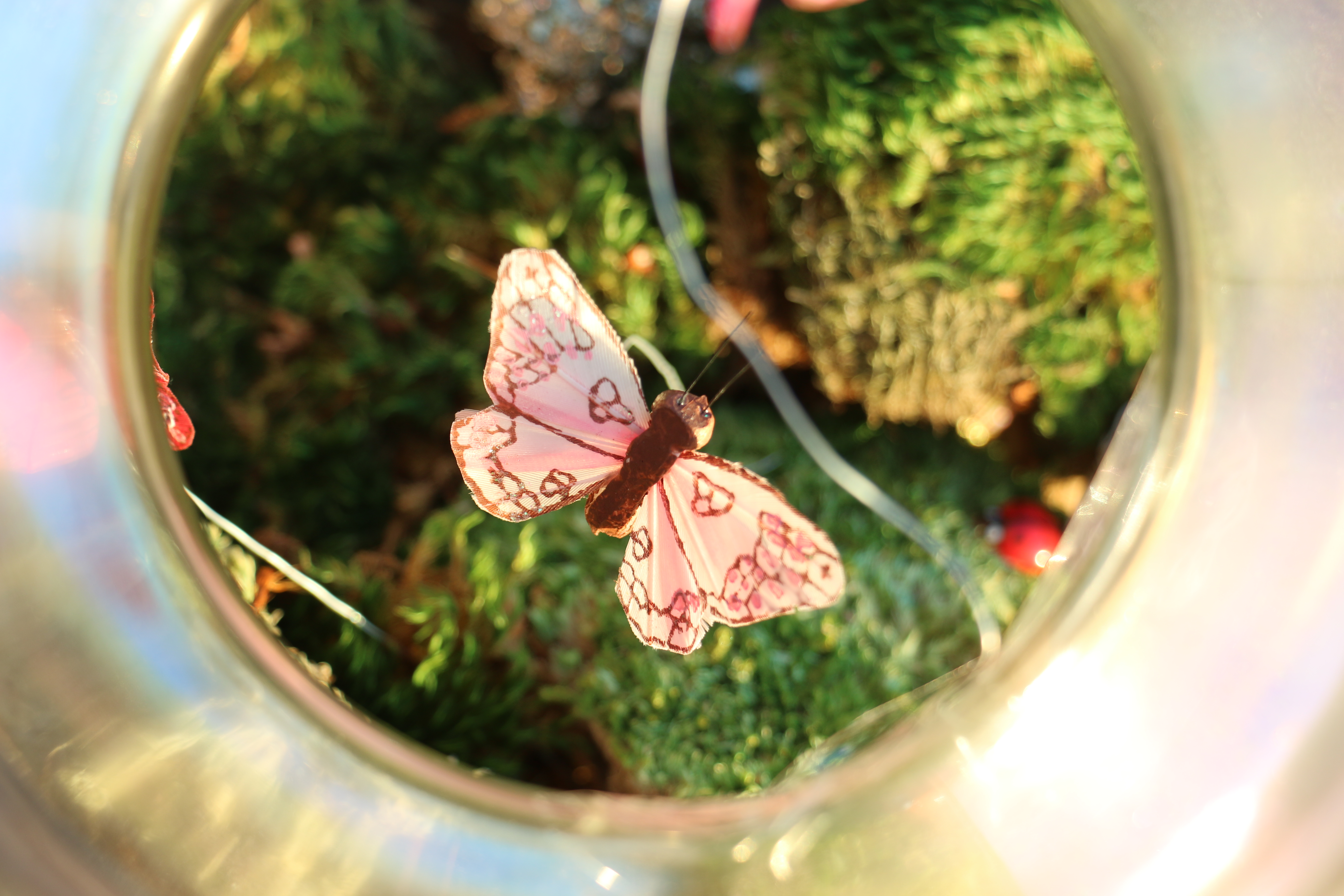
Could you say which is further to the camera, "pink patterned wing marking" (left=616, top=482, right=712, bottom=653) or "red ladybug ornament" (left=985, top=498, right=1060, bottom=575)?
"red ladybug ornament" (left=985, top=498, right=1060, bottom=575)

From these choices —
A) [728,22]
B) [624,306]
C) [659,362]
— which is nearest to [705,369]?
[659,362]

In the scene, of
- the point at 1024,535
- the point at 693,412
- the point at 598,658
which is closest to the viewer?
the point at 693,412

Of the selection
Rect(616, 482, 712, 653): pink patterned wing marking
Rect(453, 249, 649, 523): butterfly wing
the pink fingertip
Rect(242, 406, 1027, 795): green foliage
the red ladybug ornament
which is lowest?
the red ladybug ornament

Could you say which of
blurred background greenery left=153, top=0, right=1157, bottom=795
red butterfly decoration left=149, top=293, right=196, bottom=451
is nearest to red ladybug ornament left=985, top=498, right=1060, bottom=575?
blurred background greenery left=153, top=0, right=1157, bottom=795

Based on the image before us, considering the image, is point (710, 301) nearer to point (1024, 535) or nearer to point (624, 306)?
point (624, 306)

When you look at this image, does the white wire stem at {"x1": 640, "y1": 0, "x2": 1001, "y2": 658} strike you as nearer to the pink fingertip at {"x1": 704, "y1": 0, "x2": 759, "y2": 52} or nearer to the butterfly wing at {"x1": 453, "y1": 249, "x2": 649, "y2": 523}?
the pink fingertip at {"x1": 704, "y1": 0, "x2": 759, "y2": 52}

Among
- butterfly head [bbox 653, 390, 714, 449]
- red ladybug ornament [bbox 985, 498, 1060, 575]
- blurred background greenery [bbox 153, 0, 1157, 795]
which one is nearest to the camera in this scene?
butterfly head [bbox 653, 390, 714, 449]

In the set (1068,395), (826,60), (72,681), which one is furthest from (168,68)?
(1068,395)

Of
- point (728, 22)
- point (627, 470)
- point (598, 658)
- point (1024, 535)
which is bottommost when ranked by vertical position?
point (1024, 535)
